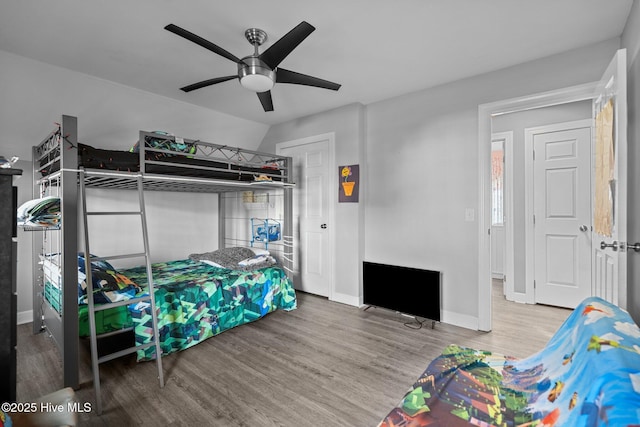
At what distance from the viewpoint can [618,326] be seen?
111 centimetres

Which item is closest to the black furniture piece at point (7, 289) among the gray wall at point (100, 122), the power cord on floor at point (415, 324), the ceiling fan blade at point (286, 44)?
the ceiling fan blade at point (286, 44)

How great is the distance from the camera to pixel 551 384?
3.77ft

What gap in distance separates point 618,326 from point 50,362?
3657 millimetres

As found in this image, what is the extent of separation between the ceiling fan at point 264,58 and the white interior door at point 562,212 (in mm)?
3121

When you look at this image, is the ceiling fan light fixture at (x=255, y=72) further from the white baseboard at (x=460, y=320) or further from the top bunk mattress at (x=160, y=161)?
the white baseboard at (x=460, y=320)

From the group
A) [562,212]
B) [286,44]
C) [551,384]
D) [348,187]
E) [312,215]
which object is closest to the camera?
[551,384]

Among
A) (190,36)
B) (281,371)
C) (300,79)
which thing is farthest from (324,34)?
(281,371)

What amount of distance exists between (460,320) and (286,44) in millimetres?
3073

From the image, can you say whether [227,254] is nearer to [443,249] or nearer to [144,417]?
[144,417]

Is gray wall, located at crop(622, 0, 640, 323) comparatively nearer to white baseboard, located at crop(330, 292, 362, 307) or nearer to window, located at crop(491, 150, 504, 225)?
white baseboard, located at crop(330, 292, 362, 307)

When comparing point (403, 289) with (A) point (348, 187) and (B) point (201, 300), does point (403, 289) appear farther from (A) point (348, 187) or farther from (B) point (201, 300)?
(B) point (201, 300)

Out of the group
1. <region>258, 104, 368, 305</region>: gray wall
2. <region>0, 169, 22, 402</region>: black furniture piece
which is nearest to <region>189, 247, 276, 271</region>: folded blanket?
<region>258, 104, 368, 305</region>: gray wall

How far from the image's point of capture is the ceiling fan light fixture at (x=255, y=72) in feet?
6.98

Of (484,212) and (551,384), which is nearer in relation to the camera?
(551,384)
